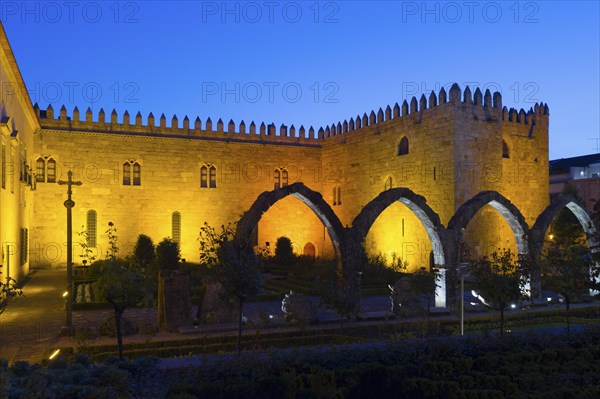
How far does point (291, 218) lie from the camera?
95.5 feet

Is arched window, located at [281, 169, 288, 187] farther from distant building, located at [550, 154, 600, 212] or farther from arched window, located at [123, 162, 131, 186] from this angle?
Answer: distant building, located at [550, 154, 600, 212]

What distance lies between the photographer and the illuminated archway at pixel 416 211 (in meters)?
13.7

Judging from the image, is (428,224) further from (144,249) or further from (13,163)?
(144,249)

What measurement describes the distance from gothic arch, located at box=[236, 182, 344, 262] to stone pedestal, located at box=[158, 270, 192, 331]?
1694mm

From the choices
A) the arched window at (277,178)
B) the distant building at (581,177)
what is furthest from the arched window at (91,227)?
the distant building at (581,177)

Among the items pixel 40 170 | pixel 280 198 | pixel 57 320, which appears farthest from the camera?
pixel 40 170

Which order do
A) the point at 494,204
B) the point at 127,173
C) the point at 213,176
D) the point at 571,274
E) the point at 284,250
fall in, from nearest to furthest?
the point at 571,274
the point at 494,204
the point at 127,173
the point at 213,176
the point at 284,250

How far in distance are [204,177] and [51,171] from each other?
682 cm

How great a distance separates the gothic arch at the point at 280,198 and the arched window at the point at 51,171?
555 inches

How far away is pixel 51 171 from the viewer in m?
23.9

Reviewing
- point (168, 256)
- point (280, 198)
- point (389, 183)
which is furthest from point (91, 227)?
point (280, 198)

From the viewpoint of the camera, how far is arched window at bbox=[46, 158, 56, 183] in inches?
937

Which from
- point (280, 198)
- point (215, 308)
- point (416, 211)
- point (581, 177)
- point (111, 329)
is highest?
point (581, 177)

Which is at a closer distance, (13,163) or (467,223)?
(467,223)
